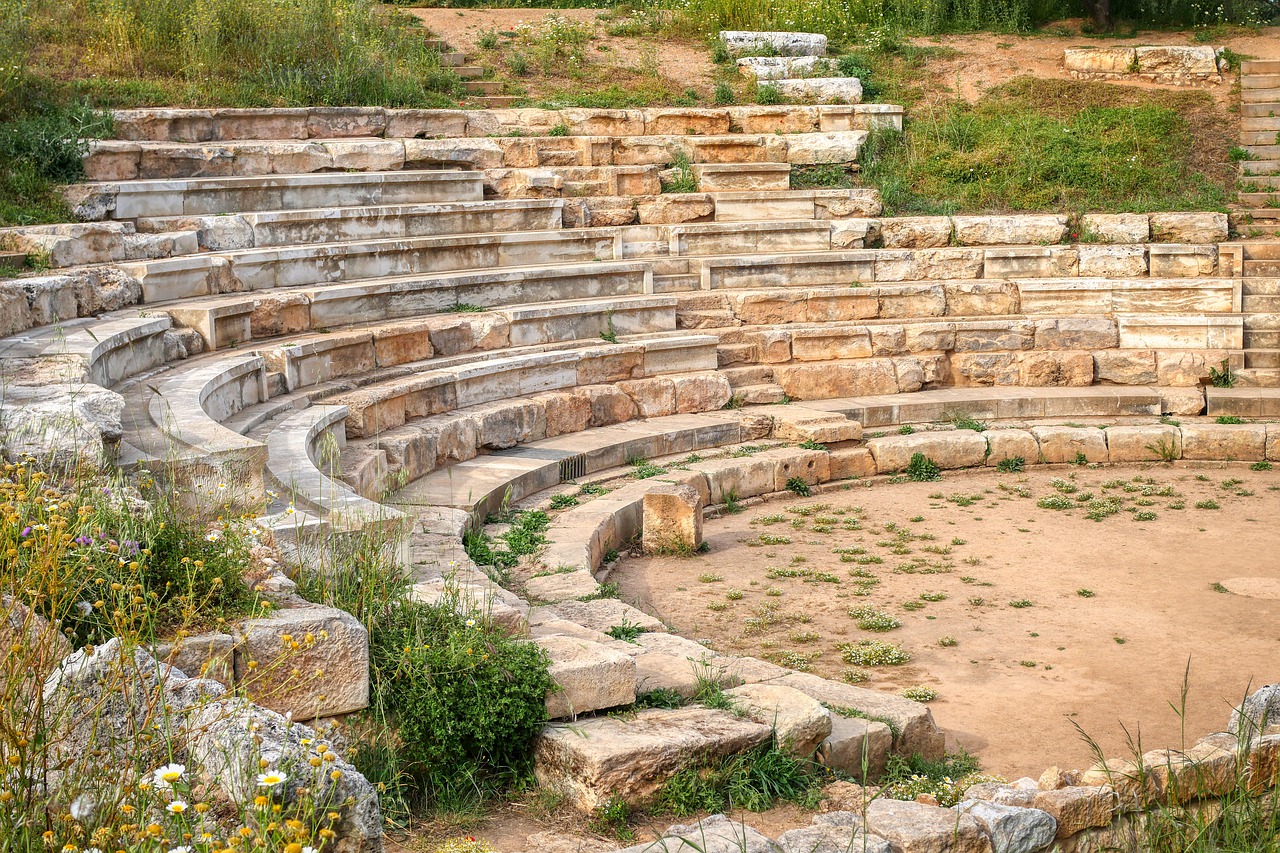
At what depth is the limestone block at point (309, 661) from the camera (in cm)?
401

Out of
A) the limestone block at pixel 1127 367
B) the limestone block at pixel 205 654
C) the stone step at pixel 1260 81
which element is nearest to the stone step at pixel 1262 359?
the limestone block at pixel 1127 367

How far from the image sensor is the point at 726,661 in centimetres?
593

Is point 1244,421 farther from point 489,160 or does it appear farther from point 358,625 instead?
point 358,625

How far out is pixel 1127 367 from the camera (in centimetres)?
1268

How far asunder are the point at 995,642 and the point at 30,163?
904 centimetres

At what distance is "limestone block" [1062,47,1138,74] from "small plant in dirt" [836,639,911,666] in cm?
1185

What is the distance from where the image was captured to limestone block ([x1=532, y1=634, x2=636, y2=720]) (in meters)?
4.69

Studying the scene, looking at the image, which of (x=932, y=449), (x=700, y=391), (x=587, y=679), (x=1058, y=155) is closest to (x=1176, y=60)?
(x=1058, y=155)

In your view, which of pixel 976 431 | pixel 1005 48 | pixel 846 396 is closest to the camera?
pixel 976 431

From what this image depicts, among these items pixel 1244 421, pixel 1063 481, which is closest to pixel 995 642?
pixel 1063 481

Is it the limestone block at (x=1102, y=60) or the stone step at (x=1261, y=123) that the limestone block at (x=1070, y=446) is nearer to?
the stone step at (x=1261, y=123)

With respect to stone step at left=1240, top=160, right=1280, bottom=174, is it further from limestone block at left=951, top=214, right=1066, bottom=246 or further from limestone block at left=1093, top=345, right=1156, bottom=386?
limestone block at left=1093, top=345, right=1156, bottom=386

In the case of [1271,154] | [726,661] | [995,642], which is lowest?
[995,642]

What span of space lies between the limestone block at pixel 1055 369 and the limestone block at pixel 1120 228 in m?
Answer: 1.80
